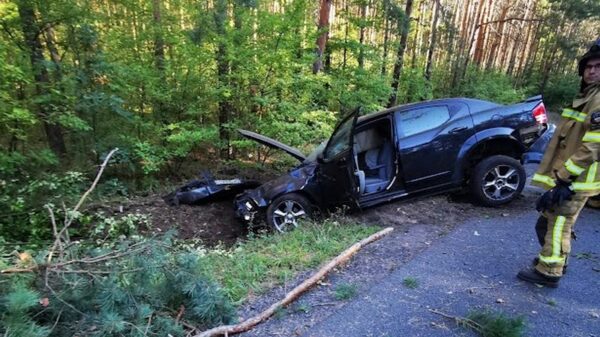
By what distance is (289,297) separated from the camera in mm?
3098

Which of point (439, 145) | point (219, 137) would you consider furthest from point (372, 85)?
point (439, 145)

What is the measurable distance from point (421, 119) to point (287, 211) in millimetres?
2446

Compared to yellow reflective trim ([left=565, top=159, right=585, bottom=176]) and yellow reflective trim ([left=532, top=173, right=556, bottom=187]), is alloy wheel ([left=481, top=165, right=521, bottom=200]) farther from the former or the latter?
yellow reflective trim ([left=565, top=159, right=585, bottom=176])

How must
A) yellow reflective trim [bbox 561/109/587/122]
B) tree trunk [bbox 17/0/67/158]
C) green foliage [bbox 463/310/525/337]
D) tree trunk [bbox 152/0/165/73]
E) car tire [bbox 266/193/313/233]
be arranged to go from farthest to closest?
1. tree trunk [bbox 152/0/165/73]
2. tree trunk [bbox 17/0/67/158]
3. car tire [bbox 266/193/313/233]
4. yellow reflective trim [bbox 561/109/587/122]
5. green foliage [bbox 463/310/525/337]

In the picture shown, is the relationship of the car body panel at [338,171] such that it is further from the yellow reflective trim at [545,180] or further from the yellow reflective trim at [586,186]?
the yellow reflective trim at [586,186]

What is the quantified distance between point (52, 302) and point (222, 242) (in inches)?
141

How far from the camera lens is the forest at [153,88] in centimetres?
603

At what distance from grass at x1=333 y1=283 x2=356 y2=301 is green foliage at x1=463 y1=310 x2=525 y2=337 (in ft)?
3.04

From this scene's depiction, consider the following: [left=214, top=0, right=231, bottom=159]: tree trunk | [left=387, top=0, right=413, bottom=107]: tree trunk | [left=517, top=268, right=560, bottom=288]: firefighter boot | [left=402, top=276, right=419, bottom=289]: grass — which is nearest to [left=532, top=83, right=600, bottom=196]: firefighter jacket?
[left=517, top=268, right=560, bottom=288]: firefighter boot

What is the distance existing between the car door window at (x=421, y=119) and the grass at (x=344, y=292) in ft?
9.36

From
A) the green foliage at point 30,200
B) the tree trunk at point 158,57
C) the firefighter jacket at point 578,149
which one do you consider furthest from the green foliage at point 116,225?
the firefighter jacket at point 578,149

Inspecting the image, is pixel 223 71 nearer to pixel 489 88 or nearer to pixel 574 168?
pixel 574 168

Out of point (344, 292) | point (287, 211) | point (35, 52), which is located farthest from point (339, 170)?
point (35, 52)

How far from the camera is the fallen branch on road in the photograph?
2.64m
